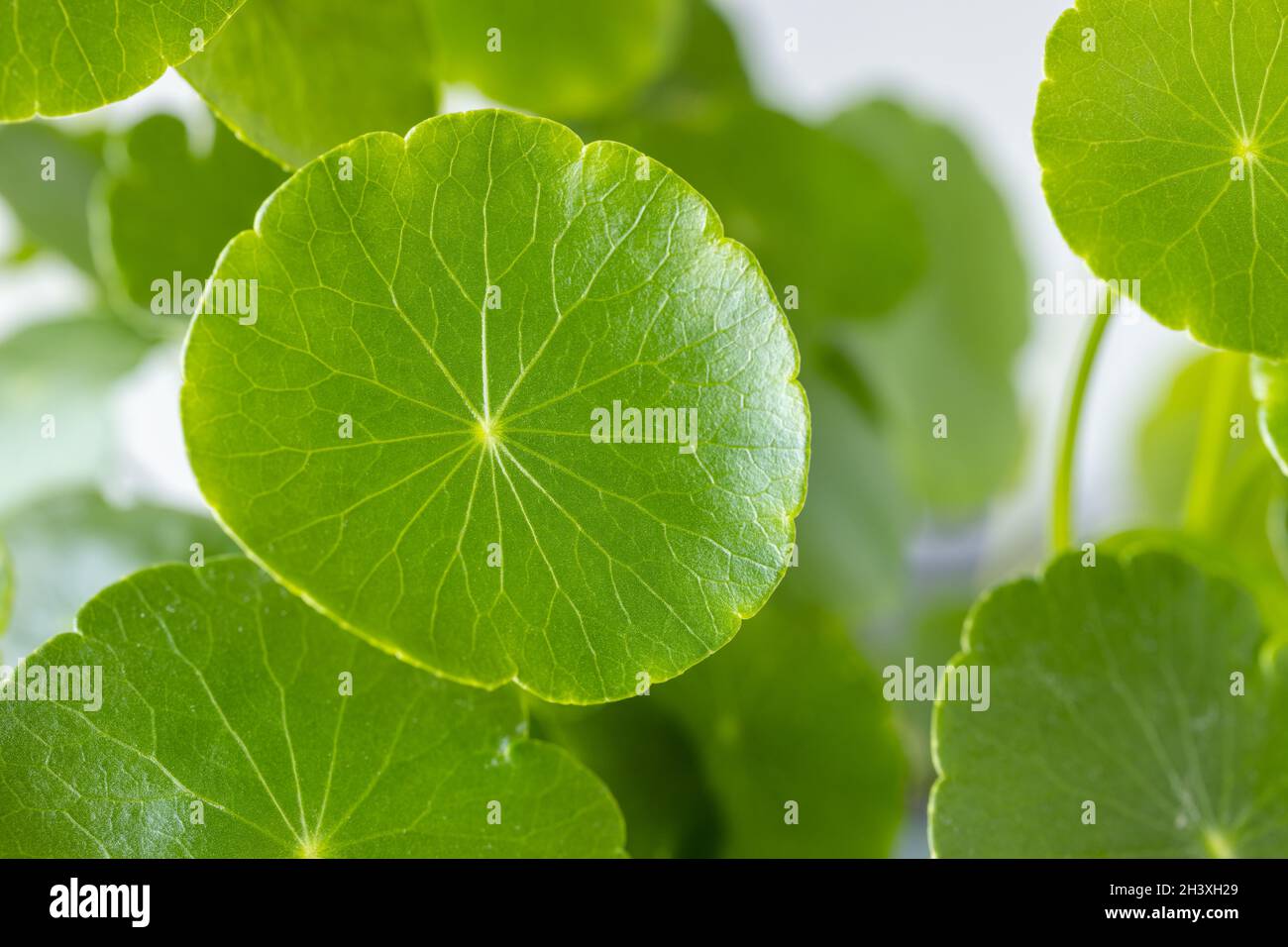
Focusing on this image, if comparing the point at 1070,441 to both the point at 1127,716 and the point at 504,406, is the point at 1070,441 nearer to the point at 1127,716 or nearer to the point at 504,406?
the point at 1127,716

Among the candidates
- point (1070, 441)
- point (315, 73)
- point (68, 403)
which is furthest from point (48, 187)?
point (1070, 441)

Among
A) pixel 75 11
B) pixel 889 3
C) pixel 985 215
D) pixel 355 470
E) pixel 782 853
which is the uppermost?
pixel 889 3

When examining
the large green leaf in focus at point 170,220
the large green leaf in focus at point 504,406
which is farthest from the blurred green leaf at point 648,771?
the large green leaf in focus at point 170,220

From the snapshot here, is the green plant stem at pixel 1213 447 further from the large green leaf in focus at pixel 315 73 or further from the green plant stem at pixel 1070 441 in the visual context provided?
the large green leaf in focus at pixel 315 73

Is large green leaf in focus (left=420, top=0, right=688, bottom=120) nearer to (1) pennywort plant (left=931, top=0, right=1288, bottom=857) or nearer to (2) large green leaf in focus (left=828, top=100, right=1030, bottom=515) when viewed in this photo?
(2) large green leaf in focus (left=828, top=100, right=1030, bottom=515)

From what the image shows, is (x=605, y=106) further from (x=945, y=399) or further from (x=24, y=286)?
(x=24, y=286)

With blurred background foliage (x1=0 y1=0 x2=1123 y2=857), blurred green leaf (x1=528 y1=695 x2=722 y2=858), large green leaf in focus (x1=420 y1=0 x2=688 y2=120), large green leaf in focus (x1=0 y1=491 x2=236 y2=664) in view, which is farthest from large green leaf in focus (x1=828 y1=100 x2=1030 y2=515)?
large green leaf in focus (x1=0 y1=491 x2=236 y2=664)

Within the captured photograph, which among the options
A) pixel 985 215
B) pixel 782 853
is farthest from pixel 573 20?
pixel 782 853
